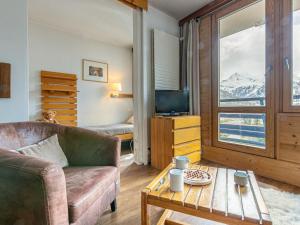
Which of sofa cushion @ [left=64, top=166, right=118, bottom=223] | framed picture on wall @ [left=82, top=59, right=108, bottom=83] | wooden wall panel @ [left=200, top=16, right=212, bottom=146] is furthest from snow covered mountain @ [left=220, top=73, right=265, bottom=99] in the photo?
framed picture on wall @ [left=82, top=59, right=108, bottom=83]

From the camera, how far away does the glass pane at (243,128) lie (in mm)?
2573

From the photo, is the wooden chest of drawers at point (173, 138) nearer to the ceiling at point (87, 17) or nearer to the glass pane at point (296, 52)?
the glass pane at point (296, 52)

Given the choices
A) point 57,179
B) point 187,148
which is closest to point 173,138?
point 187,148

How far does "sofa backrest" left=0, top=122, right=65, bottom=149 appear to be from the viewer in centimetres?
143

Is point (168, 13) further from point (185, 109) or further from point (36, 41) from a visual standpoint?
point (36, 41)

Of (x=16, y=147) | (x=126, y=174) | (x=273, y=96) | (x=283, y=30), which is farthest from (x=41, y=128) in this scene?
(x=283, y=30)

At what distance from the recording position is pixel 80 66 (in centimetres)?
435

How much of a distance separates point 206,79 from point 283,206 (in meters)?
2.03

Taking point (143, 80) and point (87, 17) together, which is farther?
point (87, 17)

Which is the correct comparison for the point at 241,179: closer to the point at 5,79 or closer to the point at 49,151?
the point at 49,151

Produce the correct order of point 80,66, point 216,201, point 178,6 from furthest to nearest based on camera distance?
point 80,66 → point 178,6 → point 216,201

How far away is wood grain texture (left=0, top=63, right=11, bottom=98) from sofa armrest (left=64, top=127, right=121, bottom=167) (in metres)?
0.66

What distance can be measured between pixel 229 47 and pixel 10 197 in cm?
310

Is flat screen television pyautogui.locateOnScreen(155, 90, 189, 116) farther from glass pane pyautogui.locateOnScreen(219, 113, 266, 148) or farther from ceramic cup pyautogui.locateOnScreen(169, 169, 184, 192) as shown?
ceramic cup pyautogui.locateOnScreen(169, 169, 184, 192)
